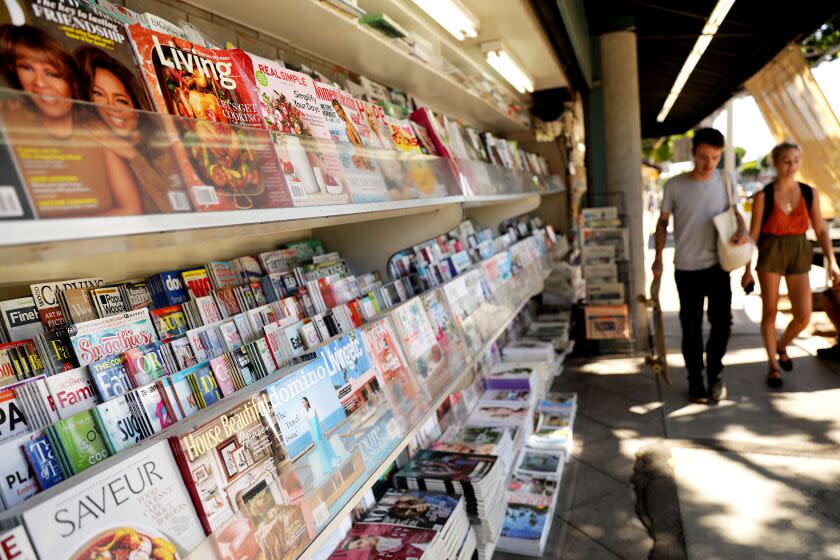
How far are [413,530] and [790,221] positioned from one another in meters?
3.58

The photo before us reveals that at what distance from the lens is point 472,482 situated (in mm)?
1879

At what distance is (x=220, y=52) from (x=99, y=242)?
59cm

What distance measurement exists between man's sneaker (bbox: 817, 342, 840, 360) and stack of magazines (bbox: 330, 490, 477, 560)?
3.82 metres

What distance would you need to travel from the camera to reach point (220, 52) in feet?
3.54

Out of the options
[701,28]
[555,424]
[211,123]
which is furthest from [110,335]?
[701,28]

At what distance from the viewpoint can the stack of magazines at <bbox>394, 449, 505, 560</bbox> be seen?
189cm

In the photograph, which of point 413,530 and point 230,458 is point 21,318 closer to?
point 230,458

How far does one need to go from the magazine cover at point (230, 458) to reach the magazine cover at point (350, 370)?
0.23 meters

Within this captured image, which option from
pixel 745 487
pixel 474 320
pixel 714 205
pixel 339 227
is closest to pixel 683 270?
pixel 714 205

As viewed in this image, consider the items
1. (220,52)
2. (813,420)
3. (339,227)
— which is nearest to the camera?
(220,52)

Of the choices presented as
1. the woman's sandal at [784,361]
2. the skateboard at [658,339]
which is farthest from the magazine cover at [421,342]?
the woman's sandal at [784,361]

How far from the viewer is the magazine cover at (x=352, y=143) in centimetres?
128

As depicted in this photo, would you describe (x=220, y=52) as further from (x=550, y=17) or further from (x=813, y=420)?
(x=813, y=420)

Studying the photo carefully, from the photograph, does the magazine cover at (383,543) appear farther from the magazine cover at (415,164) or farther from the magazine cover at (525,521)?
the magazine cover at (415,164)
